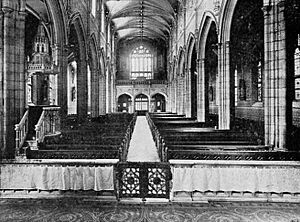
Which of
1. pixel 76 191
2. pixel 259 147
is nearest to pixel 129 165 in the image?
pixel 76 191

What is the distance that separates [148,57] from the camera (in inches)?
1420

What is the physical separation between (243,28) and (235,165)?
978cm

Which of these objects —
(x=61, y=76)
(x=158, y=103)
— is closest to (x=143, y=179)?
(x=61, y=76)

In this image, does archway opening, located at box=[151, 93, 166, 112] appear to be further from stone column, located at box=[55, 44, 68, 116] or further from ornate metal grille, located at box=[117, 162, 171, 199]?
ornate metal grille, located at box=[117, 162, 171, 199]

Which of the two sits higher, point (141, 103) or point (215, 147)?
point (141, 103)

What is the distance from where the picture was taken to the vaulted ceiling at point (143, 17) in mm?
23672

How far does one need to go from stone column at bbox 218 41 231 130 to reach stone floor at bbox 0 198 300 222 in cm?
642

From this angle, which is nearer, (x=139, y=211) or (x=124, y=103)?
(x=139, y=211)

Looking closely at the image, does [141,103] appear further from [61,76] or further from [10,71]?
[10,71]

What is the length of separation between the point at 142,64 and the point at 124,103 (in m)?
5.61

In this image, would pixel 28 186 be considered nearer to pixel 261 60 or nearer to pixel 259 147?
pixel 259 147

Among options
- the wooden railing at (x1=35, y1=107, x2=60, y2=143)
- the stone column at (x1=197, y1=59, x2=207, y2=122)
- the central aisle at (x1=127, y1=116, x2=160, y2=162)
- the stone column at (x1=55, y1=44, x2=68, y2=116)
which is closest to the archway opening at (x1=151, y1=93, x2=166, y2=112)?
the stone column at (x1=197, y1=59, x2=207, y2=122)

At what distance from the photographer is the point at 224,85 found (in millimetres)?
11594

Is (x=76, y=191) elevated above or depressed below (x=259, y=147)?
below
